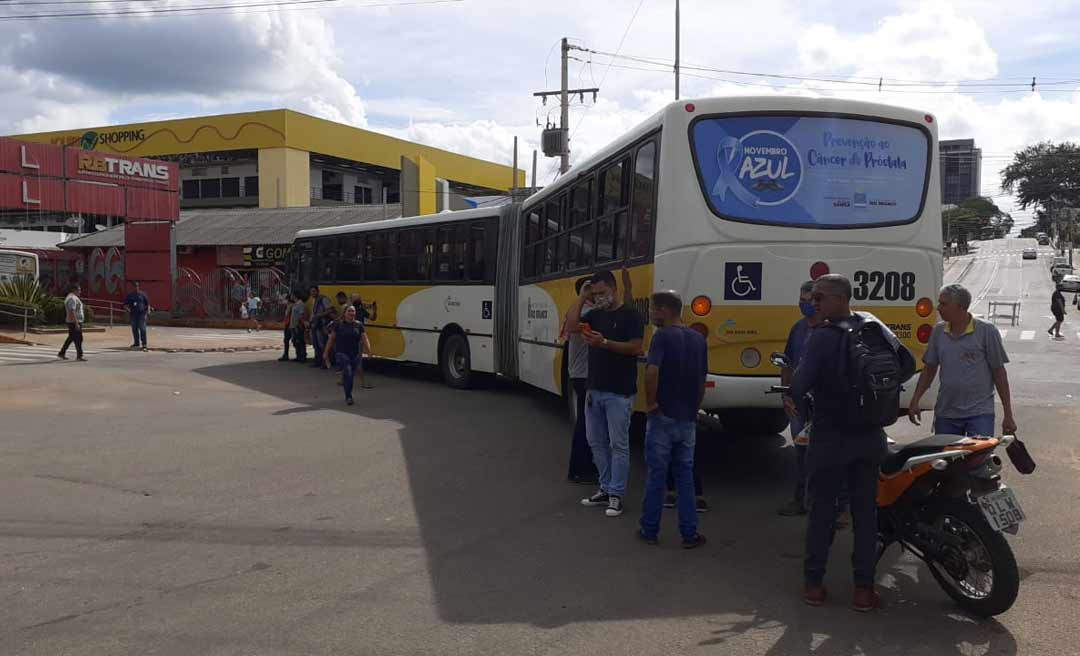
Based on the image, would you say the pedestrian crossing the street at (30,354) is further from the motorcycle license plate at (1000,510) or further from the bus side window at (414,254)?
the motorcycle license plate at (1000,510)

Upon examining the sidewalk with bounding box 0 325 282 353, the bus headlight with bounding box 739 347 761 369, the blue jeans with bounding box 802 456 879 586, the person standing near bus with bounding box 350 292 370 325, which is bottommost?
the sidewalk with bounding box 0 325 282 353

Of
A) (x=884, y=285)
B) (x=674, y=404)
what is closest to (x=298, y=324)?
(x=884, y=285)

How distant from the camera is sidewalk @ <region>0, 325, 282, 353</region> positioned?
24044 mm

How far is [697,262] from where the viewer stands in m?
7.69

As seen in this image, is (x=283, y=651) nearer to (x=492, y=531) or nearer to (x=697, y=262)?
(x=492, y=531)

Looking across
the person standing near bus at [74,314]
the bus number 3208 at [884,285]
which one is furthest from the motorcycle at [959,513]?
the person standing near bus at [74,314]

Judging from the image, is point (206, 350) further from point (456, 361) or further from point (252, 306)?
point (252, 306)

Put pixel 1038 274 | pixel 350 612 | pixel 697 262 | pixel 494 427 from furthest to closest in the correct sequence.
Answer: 1. pixel 1038 274
2. pixel 494 427
3. pixel 697 262
4. pixel 350 612

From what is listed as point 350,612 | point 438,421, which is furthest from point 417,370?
point 350,612

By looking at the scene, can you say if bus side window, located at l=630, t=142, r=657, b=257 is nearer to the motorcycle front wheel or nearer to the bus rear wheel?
the bus rear wheel

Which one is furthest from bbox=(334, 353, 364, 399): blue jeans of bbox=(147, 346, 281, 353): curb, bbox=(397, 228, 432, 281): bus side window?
bbox=(147, 346, 281, 353): curb

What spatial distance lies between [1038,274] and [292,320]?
7950cm

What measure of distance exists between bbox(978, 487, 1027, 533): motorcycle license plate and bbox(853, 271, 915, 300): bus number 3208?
320 centimetres

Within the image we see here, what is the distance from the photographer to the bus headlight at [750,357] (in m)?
7.75
